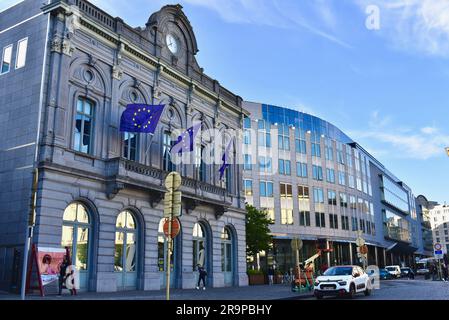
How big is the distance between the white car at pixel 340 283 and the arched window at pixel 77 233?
12019 millimetres

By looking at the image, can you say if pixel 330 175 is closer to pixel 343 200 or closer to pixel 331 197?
pixel 331 197

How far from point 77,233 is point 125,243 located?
3537 millimetres

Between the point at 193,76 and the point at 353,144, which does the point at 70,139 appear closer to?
the point at 193,76

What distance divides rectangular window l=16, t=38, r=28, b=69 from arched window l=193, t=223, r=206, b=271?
50.8 feet

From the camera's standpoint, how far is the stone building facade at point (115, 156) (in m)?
23.3

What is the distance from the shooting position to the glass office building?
62344mm

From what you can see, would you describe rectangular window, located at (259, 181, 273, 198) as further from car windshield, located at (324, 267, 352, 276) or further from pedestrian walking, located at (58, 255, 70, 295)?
pedestrian walking, located at (58, 255, 70, 295)

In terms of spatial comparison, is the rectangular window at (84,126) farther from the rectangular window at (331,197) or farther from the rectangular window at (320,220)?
the rectangular window at (331,197)

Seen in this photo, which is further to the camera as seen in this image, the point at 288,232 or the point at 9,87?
the point at 288,232

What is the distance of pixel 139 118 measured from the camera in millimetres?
26156

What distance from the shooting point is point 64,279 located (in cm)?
2161
